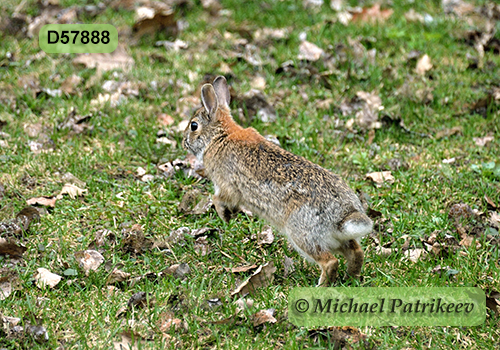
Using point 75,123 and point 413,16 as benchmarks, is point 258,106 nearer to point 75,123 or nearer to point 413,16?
point 75,123

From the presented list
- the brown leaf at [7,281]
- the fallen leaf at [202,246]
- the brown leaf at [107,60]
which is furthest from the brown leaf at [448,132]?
the brown leaf at [7,281]

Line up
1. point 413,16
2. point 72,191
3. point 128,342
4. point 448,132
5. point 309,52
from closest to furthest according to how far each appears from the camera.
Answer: point 128,342 → point 72,191 → point 448,132 → point 309,52 → point 413,16

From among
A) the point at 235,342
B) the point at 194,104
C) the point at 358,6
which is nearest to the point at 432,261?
the point at 235,342

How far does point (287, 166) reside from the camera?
431 cm

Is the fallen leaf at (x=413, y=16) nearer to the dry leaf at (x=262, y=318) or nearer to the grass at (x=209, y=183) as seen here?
the grass at (x=209, y=183)

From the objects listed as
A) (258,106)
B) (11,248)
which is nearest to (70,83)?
(258,106)

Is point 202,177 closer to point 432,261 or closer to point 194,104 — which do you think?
point 194,104

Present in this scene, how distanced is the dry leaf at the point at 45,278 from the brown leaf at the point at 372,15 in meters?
6.07

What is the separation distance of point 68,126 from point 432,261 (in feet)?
12.9

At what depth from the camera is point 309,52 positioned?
7.57 metres

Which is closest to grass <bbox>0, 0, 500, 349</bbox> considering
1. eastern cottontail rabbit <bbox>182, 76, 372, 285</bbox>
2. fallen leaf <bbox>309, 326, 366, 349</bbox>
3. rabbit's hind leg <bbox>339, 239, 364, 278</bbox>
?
fallen leaf <bbox>309, 326, 366, 349</bbox>

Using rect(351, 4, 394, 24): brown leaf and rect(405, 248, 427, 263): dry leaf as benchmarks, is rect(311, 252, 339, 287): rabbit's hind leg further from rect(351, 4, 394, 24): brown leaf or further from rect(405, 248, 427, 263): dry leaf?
rect(351, 4, 394, 24): brown leaf

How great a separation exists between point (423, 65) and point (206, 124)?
3.57 metres
